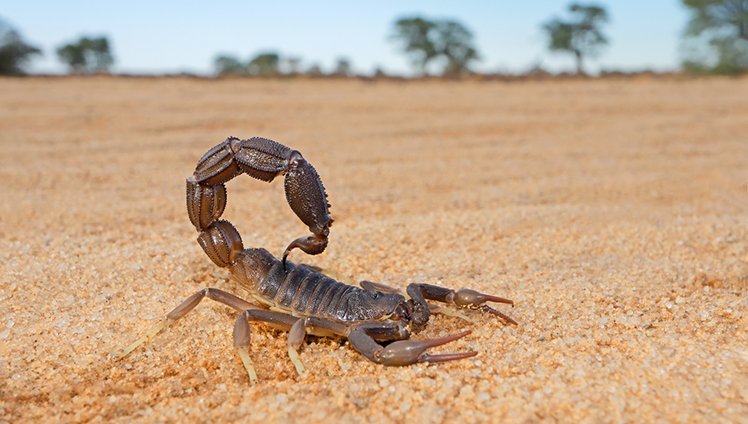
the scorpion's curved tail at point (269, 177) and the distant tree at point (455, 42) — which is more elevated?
the distant tree at point (455, 42)

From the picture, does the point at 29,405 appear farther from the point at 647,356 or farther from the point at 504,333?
the point at 647,356

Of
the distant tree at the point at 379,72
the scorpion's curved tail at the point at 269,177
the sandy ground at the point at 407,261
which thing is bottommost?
the sandy ground at the point at 407,261

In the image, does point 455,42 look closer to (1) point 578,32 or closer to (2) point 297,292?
(1) point 578,32

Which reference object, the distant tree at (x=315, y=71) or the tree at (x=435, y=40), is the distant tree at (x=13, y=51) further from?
the tree at (x=435, y=40)

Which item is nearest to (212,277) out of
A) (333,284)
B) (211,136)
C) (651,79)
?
(333,284)

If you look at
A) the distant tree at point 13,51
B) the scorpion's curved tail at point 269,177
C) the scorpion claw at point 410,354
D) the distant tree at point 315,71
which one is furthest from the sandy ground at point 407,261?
the distant tree at point 13,51
